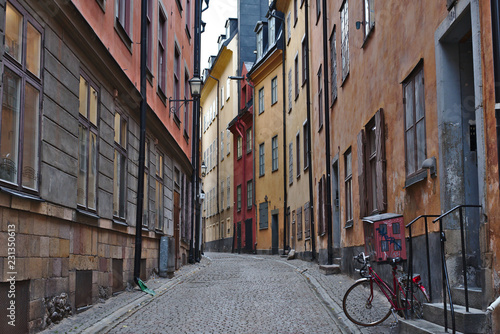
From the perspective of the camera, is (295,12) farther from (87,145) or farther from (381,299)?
(381,299)

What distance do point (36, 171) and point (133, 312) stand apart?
336 cm

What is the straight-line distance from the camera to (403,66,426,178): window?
9016 millimetres

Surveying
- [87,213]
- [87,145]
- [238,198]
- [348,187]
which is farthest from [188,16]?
[238,198]

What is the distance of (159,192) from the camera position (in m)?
17.5

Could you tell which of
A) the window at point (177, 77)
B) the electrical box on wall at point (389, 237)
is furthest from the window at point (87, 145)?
the window at point (177, 77)

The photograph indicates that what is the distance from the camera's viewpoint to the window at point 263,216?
112 feet

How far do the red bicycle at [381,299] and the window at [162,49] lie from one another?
1031cm

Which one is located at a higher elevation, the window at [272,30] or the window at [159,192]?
the window at [272,30]

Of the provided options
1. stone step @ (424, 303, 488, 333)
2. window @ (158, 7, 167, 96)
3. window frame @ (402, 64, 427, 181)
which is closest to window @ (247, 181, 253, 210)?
window @ (158, 7, 167, 96)

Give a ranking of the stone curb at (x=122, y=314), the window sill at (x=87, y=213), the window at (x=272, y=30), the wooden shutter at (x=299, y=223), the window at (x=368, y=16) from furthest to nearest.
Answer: the window at (x=272, y=30)
the wooden shutter at (x=299, y=223)
the window at (x=368, y=16)
the window sill at (x=87, y=213)
the stone curb at (x=122, y=314)

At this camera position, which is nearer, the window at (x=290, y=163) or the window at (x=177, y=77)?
the window at (x=177, y=77)

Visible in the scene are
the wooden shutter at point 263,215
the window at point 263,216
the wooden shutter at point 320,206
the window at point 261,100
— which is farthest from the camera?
the window at point 261,100

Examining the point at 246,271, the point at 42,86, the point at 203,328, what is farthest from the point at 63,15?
the point at 246,271

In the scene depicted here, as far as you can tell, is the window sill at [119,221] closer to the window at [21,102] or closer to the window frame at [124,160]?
the window frame at [124,160]
